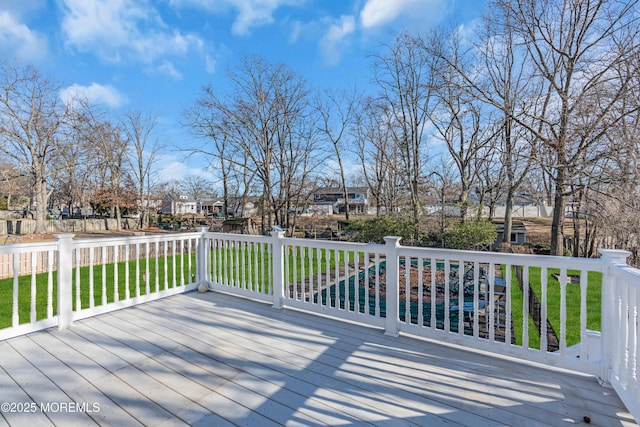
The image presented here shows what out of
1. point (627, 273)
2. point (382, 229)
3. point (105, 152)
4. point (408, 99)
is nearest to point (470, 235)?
point (382, 229)

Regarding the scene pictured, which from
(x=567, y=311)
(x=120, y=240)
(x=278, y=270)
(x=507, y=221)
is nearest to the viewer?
(x=120, y=240)

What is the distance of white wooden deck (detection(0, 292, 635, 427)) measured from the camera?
180 cm

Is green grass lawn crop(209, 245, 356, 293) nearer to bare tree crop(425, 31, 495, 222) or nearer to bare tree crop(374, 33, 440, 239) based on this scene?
bare tree crop(374, 33, 440, 239)

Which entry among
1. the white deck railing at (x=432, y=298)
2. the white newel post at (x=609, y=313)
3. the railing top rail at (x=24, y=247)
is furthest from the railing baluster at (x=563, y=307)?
the railing top rail at (x=24, y=247)

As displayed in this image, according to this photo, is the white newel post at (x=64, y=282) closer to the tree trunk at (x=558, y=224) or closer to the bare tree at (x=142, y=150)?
the tree trunk at (x=558, y=224)

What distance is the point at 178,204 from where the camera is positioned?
36094mm

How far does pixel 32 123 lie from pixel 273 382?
Result: 72.4 ft

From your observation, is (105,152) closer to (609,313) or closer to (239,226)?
(239,226)

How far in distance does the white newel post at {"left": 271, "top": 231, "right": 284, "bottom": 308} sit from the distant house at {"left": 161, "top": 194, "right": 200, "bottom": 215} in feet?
111

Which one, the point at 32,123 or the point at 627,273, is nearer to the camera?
the point at 627,273

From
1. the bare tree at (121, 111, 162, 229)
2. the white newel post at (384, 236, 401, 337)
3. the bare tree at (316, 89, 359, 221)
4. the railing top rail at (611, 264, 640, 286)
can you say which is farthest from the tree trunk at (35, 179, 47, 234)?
the railing top rail at (611, 264, 640, 286)

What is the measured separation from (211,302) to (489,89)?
8660 millimetres

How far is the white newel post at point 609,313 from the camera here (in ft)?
6.67

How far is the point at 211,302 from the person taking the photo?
13.2 feet
